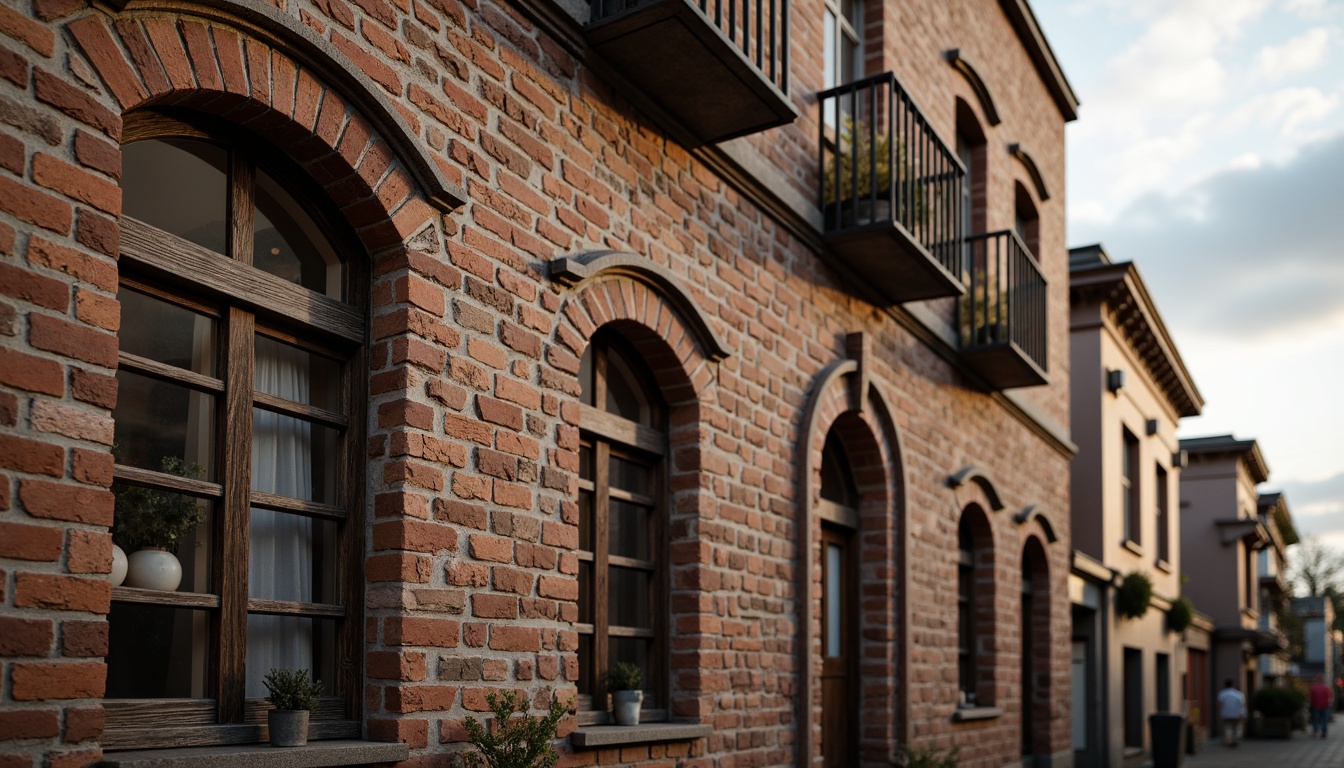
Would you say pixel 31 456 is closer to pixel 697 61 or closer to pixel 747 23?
pixel 697 61

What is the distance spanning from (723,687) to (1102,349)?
13.5 metres

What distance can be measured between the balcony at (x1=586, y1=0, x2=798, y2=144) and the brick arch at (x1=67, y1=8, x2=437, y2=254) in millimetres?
1541

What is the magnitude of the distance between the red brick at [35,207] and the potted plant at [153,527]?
80 cm

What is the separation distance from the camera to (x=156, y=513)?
12.4 feet

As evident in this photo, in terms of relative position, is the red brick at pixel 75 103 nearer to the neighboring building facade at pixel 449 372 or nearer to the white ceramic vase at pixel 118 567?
the neighboring building facade at pixel 449 372

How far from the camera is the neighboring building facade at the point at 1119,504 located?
16969mm

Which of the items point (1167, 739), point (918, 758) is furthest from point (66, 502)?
point (1167, 739)

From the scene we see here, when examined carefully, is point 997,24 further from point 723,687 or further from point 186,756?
point 186,756

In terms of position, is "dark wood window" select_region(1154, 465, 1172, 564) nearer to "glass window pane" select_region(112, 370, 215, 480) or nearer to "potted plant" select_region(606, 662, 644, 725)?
"potted plant" select_region(606, 662, 644, 725)

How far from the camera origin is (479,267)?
15.9ft

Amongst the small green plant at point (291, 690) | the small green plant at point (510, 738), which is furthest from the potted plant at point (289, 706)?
the small green plant at point (510, 738)

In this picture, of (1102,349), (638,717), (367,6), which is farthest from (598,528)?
(1102,349)

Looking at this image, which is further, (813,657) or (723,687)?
(813,657)

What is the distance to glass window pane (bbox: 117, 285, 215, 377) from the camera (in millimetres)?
3770
